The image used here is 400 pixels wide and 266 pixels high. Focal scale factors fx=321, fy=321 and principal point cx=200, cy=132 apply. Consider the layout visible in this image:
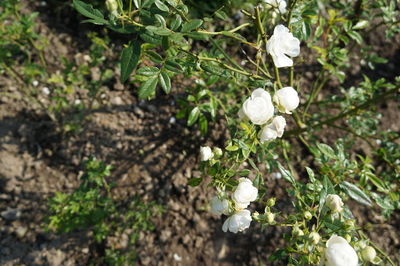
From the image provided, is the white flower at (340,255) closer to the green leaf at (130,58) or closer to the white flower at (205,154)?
the white flower at (205,154)

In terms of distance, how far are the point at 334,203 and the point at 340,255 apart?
17cm

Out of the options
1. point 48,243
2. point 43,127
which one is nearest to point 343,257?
point 48,243

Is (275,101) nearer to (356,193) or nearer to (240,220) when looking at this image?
(240,220)

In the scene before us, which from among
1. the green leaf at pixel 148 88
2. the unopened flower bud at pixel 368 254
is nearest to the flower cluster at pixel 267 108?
the green leaf at pixel 148 88

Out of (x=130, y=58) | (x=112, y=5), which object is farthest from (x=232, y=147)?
(x=112, y=5)

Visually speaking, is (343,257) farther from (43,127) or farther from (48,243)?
(43,127)

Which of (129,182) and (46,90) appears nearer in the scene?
(129,182)

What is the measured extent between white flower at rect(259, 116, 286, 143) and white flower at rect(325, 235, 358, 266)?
0.33m

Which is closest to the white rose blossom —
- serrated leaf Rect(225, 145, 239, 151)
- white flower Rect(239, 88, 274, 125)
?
serrated leaf Rect(225, 145, 239, 151)

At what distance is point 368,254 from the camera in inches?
33.6

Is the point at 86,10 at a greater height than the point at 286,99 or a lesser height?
greater

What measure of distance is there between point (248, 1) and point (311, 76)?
0.85 m

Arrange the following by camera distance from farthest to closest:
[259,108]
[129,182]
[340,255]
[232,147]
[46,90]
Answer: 1. [46,90]
2. [129,182]
3. [232,147]
4. [259,108]
5. [340,255]

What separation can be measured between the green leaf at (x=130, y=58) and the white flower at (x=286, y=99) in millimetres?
424
